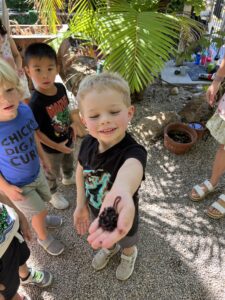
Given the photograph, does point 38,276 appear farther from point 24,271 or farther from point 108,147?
point 108,147

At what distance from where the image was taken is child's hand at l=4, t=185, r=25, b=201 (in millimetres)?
1560

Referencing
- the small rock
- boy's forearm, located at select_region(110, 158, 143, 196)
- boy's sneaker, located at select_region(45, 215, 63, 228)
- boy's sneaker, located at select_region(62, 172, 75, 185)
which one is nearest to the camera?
boy's forearm, located at select_region(110, 158, 143, 196)

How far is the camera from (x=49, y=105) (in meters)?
1.91

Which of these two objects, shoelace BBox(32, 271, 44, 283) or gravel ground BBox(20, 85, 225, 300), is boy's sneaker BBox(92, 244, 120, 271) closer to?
gravel ground BBox(20, 85, 225, 300)

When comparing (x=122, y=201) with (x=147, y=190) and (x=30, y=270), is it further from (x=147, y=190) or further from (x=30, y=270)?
(x=147, y=190)

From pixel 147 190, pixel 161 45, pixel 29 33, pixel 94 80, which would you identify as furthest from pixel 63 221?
pixel 29 33

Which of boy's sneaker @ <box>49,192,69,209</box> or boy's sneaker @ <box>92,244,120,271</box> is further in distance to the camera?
boy's sneaker @ <box>49,192,69,209</box>

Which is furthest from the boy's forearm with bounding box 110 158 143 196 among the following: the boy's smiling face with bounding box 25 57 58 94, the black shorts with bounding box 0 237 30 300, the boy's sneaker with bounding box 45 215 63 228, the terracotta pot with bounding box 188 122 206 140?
the terracotta pot with bounding box 188 122 206 140

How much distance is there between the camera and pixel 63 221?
7.59 feet

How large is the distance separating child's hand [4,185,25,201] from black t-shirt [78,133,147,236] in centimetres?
43

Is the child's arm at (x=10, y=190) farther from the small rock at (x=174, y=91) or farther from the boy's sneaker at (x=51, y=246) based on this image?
the small rock at (x=174, y=91)

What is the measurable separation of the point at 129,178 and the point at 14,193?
876 mm

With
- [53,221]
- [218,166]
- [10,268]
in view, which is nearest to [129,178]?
[10,268]

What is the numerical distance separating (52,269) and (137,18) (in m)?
2.24
